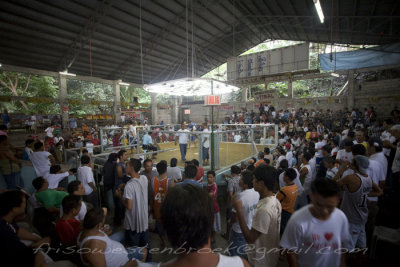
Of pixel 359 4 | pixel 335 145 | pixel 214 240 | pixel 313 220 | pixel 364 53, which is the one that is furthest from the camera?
pixel 364 53

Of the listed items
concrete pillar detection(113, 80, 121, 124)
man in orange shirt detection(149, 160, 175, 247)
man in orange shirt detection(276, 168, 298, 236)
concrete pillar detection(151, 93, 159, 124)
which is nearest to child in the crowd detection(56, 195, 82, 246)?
man in orange shirt detection(149, 160, 175, 247)

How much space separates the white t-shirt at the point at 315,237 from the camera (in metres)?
1.62

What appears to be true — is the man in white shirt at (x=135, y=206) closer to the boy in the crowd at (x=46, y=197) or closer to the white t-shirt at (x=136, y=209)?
the white t-shirt at (x=136, y=209)

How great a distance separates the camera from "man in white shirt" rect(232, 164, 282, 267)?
1768 mm

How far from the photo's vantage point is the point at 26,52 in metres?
11.8

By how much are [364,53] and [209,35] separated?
1124cm

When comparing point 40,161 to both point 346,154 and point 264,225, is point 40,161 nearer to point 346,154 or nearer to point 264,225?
point 264,225

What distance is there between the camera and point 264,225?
68.2 inches

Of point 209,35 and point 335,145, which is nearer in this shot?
point 335,145

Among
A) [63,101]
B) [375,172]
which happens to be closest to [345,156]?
[375,172]

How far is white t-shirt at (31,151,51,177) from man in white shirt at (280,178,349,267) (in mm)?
4709

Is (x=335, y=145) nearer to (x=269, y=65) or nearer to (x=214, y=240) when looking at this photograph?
(x=214, y=240)

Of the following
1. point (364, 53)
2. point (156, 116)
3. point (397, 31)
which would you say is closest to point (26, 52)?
point (156, 116)

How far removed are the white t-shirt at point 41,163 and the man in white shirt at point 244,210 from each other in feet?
13.3
